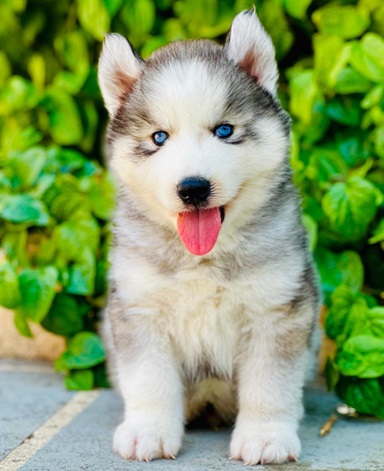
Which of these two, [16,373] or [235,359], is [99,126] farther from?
[235,359]

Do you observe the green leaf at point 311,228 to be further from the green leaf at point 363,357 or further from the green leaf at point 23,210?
the green leaf at point 23,210

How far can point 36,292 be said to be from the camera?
4.04m

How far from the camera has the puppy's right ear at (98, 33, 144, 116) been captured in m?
3.19

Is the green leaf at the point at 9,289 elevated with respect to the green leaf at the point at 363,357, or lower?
elevated

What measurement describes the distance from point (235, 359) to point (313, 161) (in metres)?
1.47

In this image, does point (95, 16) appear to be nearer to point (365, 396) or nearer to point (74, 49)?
point (74, 49)

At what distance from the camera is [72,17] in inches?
200

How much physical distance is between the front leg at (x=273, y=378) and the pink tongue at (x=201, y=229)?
0.38 m

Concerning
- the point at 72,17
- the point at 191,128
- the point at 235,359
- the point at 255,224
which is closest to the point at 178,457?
the point at 235,359

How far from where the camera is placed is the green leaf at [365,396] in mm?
3596

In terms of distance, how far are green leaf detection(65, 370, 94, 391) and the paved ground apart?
0.05 metres

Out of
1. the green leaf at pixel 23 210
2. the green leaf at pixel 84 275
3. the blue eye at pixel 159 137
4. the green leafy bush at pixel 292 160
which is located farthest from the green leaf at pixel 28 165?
the blue eye at pixel 159 137

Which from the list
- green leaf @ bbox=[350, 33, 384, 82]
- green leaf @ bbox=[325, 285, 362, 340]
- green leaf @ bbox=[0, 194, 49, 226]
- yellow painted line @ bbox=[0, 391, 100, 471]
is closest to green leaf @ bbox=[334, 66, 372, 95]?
green leaf @ bbox=[350, 33, 384, 82]

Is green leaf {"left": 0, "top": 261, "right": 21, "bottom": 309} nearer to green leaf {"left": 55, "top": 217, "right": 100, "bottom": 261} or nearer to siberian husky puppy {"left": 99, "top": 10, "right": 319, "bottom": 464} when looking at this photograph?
green leaf {"left": 55, "top": 217, "right": 100, "bottom": 261}
